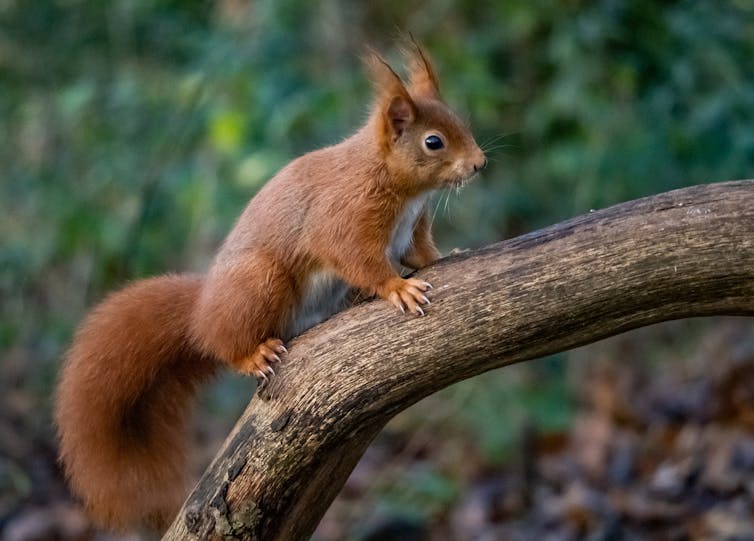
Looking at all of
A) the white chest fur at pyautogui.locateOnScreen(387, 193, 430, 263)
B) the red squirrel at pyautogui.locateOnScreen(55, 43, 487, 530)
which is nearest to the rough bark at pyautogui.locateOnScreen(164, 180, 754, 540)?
the red squirrel at pyautogui.locateOnScreen(55, 43, 487, 530)

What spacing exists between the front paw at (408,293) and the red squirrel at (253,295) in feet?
0.17

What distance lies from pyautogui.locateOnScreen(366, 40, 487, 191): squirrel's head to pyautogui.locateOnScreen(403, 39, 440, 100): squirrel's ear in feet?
0.57

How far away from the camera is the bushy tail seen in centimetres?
239

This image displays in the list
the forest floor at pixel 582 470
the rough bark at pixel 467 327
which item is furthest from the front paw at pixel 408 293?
the forest floor at pixel 582 470

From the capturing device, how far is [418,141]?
231 cm

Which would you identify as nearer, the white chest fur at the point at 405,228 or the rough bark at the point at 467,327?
the rough bark at the point at 467,327

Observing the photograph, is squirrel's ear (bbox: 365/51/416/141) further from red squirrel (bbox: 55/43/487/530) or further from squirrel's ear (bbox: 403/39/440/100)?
squirrel's ear (bbox: 403/39/440/100)

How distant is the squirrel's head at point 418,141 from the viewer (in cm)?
230

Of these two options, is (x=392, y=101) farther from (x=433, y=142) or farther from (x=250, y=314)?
(x=250, y=314)

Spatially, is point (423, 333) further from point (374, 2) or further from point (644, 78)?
point (374, 2)

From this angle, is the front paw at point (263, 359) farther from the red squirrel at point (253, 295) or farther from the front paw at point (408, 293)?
the front paw at point (408, 293)

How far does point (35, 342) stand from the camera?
5035 mm

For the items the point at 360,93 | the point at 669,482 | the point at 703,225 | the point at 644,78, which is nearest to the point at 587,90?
the point at 644,78

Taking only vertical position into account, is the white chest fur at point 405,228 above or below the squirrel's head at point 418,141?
below
